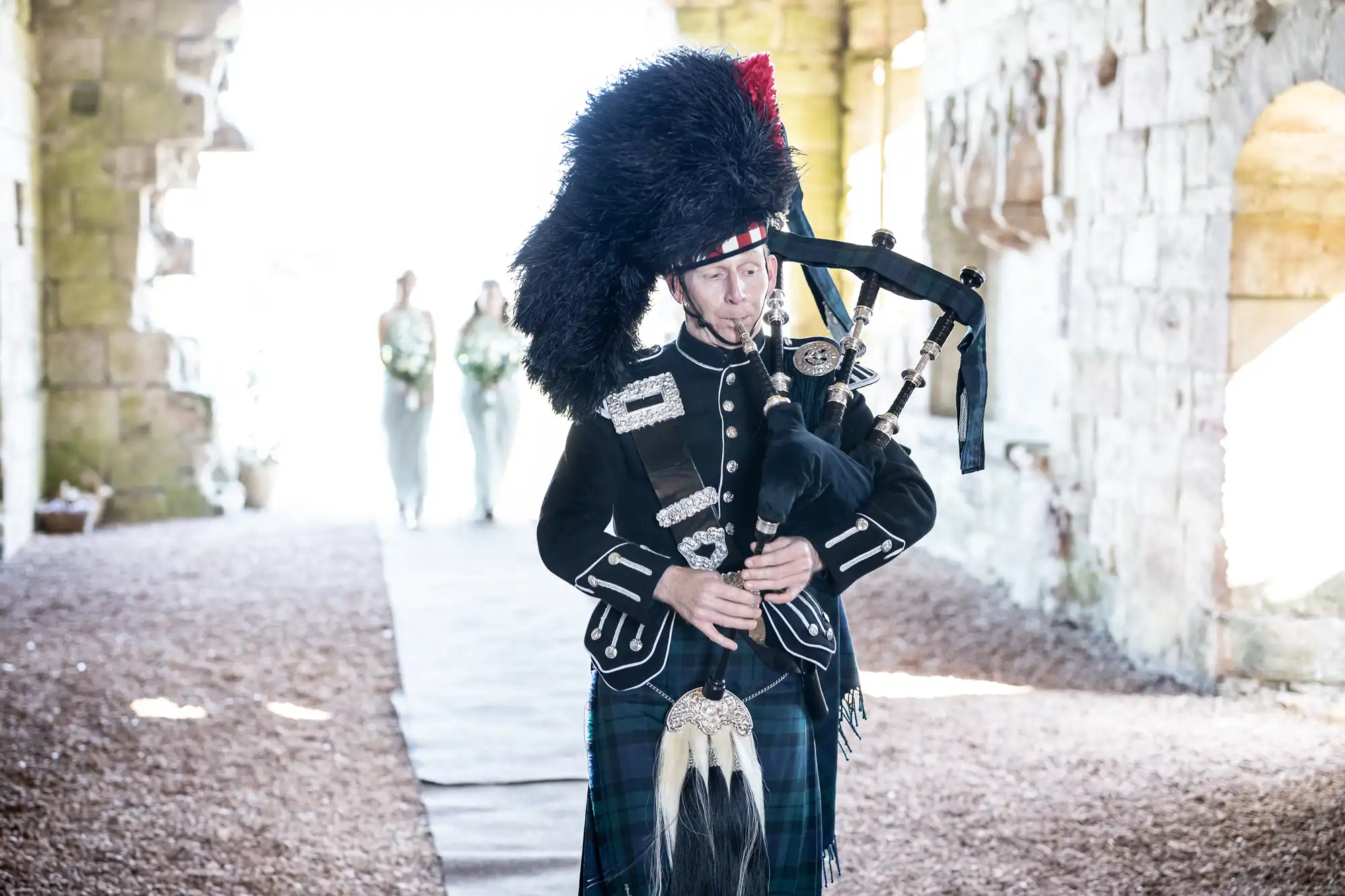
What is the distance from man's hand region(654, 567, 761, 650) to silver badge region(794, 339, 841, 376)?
0.39m

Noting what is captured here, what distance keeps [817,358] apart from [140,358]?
27.9 feet

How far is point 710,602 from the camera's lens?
215 cm

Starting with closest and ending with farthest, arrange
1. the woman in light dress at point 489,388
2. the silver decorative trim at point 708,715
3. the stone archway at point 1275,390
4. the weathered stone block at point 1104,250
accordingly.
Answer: the silver decorative trim at point 708,715, the stone archway at point 1275,390, the weathered stone block at point 1104,250, the woman in light dress at point 489,388

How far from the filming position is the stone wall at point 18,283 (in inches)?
341

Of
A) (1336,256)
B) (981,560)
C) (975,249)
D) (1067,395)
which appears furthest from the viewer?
(975,249)

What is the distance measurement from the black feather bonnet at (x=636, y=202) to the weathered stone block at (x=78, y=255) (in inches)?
329

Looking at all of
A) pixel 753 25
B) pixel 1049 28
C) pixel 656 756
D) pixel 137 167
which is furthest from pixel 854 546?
pixel 753 25

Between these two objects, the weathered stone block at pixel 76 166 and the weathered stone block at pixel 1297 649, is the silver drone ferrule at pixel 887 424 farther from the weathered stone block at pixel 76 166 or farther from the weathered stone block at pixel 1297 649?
the weathered stone block at pixel 76 166

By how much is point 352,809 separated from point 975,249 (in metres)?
5.27

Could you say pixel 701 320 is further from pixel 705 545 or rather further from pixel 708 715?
pixel 708 715

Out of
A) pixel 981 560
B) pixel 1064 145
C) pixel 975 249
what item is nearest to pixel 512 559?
pixel 981 560

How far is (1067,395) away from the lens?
22.0 ft

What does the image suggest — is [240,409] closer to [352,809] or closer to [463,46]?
[463,46]

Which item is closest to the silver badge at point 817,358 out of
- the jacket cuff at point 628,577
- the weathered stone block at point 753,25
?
the jacket cuff at point 628,577
